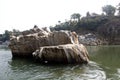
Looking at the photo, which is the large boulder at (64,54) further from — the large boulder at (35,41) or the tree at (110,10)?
the tree at (110,10)

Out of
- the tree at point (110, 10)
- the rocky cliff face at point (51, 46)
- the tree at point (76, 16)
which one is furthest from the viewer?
the tree at point (76, 16)

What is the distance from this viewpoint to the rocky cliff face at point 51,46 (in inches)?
1212

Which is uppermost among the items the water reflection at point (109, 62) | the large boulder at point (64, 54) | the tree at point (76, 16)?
the tree at point (76, 16)

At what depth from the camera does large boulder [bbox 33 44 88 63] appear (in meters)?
30.6

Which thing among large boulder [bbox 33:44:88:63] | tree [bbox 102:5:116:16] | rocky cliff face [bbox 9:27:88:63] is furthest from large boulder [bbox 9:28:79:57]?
tree [bbox 102:5:116:16]

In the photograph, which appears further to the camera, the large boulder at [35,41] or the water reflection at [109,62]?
the large boulder at [35,41]

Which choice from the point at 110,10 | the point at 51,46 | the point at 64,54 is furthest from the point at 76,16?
the point at 64,54

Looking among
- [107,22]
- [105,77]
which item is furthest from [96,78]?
[107,22]

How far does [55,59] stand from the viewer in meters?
31.8

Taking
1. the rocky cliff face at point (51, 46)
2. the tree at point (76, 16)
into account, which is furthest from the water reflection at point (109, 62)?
the tree at point (76, 16)

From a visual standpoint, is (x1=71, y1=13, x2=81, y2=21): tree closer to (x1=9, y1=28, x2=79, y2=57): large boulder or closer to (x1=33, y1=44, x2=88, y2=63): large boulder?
(x1=9, y1=28, x2=79, y2=57): large boulder

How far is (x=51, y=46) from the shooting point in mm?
32906

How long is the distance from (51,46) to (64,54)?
3394 millimetres

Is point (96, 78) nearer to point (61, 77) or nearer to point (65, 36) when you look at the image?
point (61, 77)
